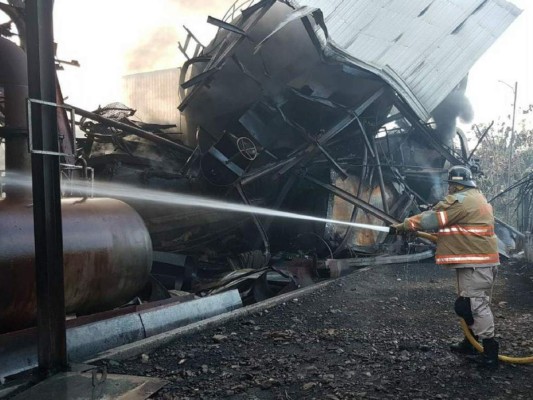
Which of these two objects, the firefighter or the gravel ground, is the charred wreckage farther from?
the firefighter

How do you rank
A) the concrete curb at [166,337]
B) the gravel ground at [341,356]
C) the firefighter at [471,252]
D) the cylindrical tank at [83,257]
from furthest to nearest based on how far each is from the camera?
the firefighter at [471,252]
the concrete curb at [166,337]
the cylindrical tank at [83,257]
the gravel ground at [341,356]

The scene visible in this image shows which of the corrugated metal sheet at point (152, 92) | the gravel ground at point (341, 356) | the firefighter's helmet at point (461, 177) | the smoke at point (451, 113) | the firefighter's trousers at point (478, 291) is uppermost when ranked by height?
the corrugated metal sheet at point (152, 92)

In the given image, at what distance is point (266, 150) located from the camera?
29.1ft

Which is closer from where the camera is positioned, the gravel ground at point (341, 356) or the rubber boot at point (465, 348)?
the gravel ground at point (341, 356)

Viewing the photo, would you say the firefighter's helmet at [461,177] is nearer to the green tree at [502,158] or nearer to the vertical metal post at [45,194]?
the vertical metal post at [45,194]

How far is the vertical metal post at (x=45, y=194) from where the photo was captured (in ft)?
10.2

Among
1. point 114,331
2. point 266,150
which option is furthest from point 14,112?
point 266,150

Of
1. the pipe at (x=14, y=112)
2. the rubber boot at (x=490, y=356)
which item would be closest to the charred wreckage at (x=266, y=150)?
the pipe at (x=14, y=112)

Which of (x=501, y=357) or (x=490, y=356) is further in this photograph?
(x=501, y=357)

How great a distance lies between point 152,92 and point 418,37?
8.60 m

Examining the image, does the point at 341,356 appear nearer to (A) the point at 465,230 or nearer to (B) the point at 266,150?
(A) the point at 465,230

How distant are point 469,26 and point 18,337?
13145mm

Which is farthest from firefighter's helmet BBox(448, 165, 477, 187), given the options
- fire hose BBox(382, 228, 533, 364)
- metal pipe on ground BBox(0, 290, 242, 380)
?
metal pipe on ground BBox(0, 290, 242, 380)

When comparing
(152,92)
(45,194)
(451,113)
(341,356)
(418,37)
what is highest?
(418,37)
